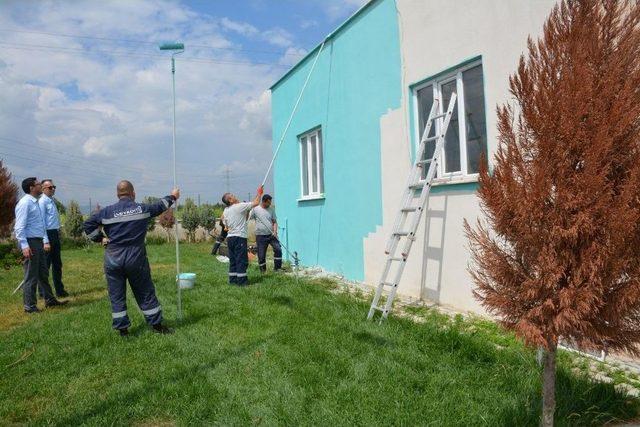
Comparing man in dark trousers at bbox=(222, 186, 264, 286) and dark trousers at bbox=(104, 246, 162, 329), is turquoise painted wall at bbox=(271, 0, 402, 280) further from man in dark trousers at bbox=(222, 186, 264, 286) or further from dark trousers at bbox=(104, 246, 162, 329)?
dark trousers at bbox=(104, 246, 162, 329)

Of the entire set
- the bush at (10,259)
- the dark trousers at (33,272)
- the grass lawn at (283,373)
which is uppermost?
the dark trousers at (33,272)

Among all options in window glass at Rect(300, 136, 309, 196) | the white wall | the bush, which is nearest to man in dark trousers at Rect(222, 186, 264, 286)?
the white wall

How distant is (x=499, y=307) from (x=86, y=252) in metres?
19.5

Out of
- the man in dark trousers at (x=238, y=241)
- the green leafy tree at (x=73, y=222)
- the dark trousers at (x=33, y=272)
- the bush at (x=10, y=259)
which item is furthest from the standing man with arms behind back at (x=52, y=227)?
the green leafy tree at (x=73, y=222)

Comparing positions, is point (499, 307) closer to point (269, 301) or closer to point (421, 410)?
point (421, 410)

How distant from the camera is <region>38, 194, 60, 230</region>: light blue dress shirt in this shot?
870 centimetres

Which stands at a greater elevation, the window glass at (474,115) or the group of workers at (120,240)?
the window glass at (474,115)

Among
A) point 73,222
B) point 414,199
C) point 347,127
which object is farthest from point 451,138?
point 73,222

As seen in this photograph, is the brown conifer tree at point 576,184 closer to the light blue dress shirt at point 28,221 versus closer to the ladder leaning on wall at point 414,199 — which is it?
the ladder leaning on wall at point 414,199

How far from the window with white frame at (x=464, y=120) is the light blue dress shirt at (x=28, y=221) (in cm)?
629

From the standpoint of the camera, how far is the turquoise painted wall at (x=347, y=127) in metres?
8.10

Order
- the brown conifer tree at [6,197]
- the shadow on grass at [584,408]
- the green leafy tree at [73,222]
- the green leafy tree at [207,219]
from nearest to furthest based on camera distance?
the shadow on grass at [584,408]
the brown conifer tree at [6,197]
the green leafy tree at [73,222]
the green leafy tree at [207,219]

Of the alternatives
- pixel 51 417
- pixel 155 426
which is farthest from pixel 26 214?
pixel 155 426

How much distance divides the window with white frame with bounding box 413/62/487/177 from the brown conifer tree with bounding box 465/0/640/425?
3365 millimetres
